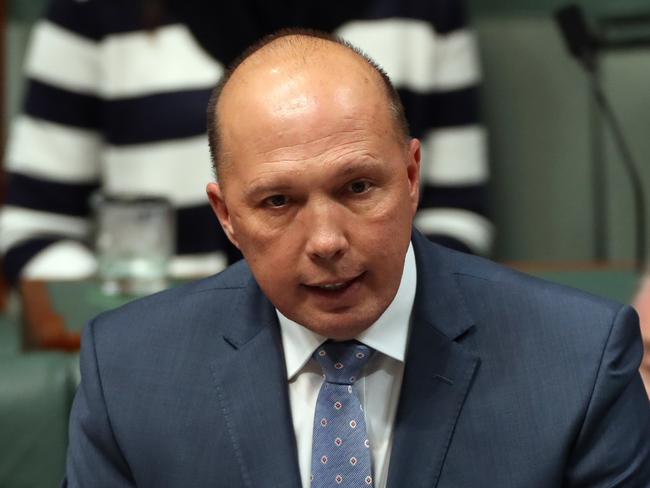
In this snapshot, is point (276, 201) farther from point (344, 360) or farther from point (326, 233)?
point (344, 360)

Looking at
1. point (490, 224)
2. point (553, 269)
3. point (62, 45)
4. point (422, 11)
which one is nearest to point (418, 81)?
A: point (422, 11)

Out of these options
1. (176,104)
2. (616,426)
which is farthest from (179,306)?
(176,104)

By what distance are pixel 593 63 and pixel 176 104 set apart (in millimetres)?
911

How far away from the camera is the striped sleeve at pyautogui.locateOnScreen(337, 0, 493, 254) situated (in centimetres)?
266

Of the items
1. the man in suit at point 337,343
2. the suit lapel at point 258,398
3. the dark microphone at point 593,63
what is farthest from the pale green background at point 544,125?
the suit lapel at point 258,398

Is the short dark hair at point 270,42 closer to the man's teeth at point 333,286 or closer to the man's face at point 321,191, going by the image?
the man's face at point 321,191

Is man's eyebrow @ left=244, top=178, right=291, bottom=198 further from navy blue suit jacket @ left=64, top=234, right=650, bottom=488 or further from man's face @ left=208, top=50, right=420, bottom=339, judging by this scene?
navy blue suit jacket @ left=64, top=234, right=650, bottom=488

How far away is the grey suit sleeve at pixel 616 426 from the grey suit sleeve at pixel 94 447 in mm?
511

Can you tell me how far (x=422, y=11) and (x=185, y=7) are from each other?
19.7 inches

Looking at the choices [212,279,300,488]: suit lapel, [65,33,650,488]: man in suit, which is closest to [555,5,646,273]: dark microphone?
[65,33,650,488]: man in suit

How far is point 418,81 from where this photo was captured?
2.68 meters

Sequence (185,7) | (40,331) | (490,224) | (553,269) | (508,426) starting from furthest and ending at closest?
(490,224)
(185,7)
(553,269)
(40,331)
(508,426)

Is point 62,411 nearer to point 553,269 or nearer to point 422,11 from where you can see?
point 553,269

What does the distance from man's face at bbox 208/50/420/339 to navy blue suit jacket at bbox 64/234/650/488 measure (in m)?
0.14
